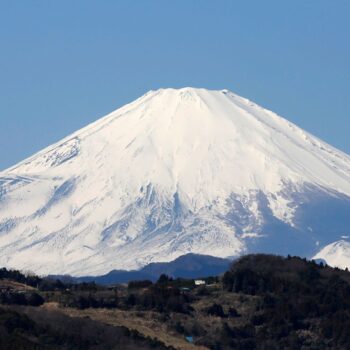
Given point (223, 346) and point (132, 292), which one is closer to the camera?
point (223, 346)

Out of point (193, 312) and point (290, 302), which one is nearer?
point (193, 312)

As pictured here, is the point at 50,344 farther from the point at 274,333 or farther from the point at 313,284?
the point at 313,284

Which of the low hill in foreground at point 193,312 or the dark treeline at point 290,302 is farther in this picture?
the dark treeline at point 290,302

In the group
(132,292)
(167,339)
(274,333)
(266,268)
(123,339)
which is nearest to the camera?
(123,339)

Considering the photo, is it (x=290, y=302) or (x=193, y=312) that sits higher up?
(x=290, y=302)

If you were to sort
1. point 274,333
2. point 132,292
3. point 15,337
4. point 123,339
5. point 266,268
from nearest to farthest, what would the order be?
point 15,337 → point 123,339 → point 274,333 → point 132,292 → point 266,268

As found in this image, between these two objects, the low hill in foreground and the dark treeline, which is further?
the dark treeline

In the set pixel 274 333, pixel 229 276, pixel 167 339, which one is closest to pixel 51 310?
pixel 167 339
